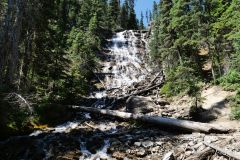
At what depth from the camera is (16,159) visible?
47.6 ft

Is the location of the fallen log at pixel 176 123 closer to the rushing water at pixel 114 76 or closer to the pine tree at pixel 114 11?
the rushing water at pixel 114 76

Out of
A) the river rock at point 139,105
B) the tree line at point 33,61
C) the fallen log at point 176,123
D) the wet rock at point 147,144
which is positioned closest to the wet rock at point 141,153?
the wet rock at point 147,144

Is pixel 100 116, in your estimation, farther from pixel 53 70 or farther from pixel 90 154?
pixel 90 154

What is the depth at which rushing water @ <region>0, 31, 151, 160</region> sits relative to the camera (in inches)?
651

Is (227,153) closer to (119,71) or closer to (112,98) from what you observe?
(112,98)

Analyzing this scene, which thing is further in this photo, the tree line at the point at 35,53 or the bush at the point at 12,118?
the tree line at the point at 35,53

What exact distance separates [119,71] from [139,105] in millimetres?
21375

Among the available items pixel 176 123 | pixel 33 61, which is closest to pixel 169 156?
pixel 176 123

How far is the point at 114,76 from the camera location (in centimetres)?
4522

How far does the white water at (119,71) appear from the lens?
20031 mm

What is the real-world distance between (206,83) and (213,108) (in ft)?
32.4

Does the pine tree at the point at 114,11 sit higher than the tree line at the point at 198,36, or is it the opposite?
the pine tree at the point at 114,11

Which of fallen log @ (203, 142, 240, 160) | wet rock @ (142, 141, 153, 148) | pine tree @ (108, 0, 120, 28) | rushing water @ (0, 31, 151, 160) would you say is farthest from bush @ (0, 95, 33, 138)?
pine tree @ (108, 0, 120, 28)

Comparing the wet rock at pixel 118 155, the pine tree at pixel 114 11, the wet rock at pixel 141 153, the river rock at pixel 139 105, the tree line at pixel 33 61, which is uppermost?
the pine tree at pixel 114 11
